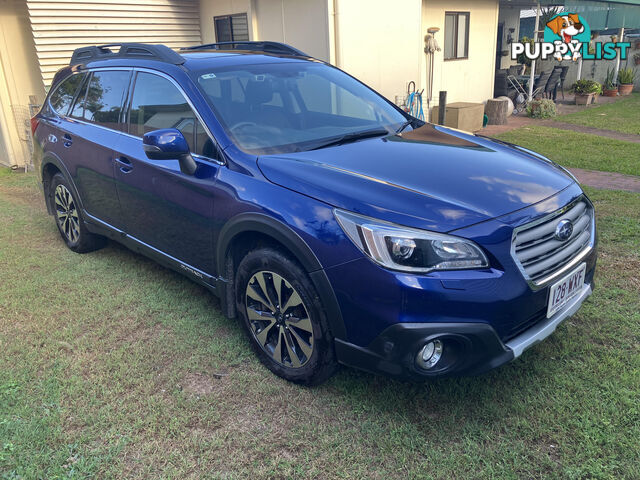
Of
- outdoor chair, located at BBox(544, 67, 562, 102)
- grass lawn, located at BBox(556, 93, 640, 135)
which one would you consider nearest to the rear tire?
grass lawn, located at BBox(556, 93, 640, 135)

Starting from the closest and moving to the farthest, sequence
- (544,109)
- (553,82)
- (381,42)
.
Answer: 1. (381,42)
2. (544,109)
3. (553,82)

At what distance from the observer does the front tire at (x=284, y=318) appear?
257 centimetres

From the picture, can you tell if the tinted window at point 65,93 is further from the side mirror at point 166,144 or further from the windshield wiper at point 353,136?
the windshield wiper at point 353,136

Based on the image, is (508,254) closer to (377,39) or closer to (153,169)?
(153,169)

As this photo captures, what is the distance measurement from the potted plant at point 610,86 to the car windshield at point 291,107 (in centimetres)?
1490

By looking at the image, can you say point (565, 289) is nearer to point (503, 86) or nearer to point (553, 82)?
point (503, 86)

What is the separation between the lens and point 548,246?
2.49m

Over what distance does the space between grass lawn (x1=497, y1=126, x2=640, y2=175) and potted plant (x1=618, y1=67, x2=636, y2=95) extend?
25.0 ft

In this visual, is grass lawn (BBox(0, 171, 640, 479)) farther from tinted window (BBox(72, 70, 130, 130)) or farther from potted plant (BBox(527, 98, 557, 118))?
potted plant (BBox(527, 98, 557, 118))

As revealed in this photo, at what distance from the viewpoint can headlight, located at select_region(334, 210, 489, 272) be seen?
2.25 m

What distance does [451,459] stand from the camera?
231 centimetres

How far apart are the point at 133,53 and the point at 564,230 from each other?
3.15 meters

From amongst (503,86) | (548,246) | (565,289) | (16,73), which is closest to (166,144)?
(548,246)

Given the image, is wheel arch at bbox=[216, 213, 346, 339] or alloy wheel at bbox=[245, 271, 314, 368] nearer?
wheel arch at bbox=[216, 213, 346, 339]
